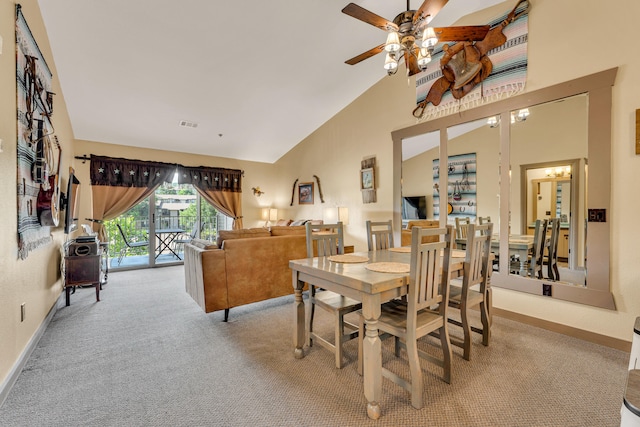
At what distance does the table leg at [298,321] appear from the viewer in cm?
222

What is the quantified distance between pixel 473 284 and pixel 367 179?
2850 mm

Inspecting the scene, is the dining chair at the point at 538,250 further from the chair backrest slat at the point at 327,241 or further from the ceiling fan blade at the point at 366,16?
the ceiling fan blade at the point at 366,16

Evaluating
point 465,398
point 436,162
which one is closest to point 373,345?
point 465,398

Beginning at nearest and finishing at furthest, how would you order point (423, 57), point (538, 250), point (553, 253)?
point (423, 57), point (553, 253), point (538, 250)

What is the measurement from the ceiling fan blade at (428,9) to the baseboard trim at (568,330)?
2958mm

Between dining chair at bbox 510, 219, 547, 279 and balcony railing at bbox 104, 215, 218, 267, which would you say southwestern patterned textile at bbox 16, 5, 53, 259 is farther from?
dining chair at bbox 510, 219, 547, 279

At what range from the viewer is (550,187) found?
2.93 m

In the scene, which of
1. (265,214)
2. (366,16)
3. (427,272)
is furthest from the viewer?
(265,214)

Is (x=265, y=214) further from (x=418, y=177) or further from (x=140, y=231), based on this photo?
(x=418, y=177)

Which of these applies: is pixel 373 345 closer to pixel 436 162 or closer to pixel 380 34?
pixel 436 162

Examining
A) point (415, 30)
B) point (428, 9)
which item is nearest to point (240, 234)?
point (415, 30)

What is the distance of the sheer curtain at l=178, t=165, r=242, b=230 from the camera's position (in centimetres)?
607

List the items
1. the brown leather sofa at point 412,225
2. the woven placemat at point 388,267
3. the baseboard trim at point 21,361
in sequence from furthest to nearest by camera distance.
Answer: the brown leather sofa at point 412,225 → the woven placemat at point 388,267 → the baseboard trim at point 21,361

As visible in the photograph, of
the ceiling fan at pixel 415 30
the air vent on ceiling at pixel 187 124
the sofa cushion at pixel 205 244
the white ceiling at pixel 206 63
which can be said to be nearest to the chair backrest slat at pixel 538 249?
the ceiling fan at pixel 415 30
